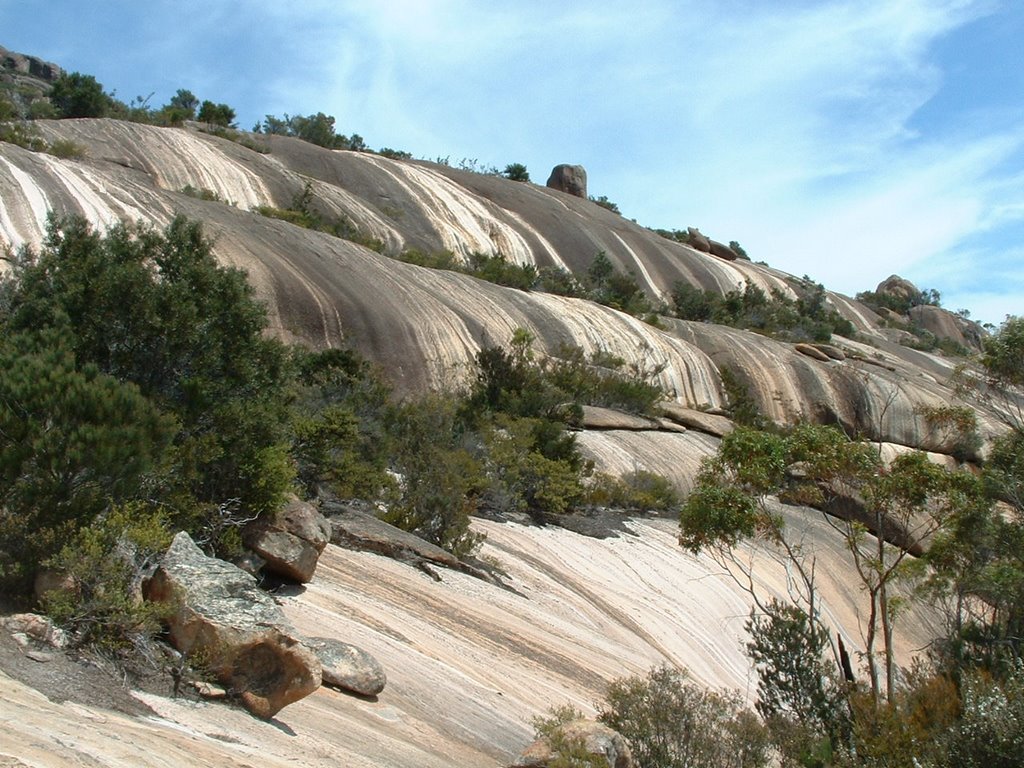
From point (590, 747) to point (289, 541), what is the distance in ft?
13.1

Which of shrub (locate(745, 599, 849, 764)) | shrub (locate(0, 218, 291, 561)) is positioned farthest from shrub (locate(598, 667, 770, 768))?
shrub (locate(0, 218, 291, 561))

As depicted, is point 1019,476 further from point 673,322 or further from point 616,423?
point 673,322

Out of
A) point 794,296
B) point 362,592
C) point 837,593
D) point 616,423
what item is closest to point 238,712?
point 362,592

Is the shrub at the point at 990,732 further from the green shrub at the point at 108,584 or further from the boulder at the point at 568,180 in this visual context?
the boulder at the point at 568,180

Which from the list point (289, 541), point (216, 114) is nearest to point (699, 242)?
point (216, 114)

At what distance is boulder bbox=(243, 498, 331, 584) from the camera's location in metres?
11.0

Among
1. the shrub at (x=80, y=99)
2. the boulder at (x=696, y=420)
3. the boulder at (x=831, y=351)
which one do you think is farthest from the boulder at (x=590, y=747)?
the shrub at (x=80, y=99)

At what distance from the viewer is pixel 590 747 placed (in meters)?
8.80

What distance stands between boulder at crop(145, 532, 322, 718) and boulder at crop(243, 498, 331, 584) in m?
2.50

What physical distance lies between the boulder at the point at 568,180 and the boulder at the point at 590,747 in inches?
2108

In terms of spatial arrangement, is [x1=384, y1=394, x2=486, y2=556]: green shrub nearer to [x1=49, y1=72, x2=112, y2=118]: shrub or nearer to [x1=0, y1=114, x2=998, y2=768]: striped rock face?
[x1=0, y1=114, x2=998, y2=768]: striped rock face

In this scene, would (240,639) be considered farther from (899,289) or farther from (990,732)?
(899,289)

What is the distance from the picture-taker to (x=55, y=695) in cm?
677

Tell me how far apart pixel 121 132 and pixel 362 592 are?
25179 millimetres
